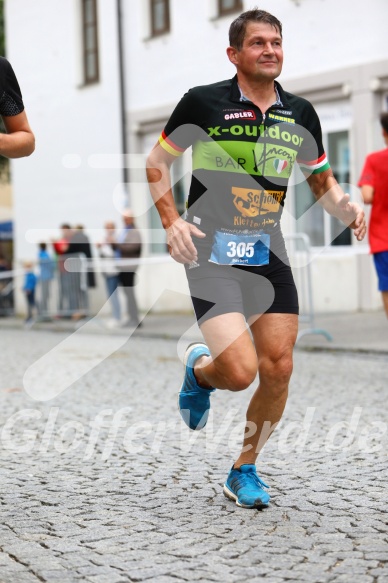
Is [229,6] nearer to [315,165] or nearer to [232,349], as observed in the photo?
[315,165]

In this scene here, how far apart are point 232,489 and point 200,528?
508 millimetres

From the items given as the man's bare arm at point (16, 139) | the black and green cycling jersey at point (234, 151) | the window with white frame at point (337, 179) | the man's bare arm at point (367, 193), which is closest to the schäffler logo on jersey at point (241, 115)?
the black and green cycling jersey at point (234, 151)

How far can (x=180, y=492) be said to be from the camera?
505 cm

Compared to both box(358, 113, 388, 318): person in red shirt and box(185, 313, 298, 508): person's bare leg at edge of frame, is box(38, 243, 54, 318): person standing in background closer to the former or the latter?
box(358, 113, 388, 318): person in red shirt

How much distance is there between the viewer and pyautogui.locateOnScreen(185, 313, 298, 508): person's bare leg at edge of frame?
4.68 metres

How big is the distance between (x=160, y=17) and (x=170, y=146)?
17.8 m

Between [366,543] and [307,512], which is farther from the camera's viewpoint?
[307,512]

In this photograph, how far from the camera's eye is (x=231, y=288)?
186 inches

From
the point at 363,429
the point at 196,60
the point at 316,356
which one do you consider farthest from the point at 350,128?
the point at 363,429

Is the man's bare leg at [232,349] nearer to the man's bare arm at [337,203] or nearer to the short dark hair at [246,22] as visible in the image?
the man's bare arm at [337,203]

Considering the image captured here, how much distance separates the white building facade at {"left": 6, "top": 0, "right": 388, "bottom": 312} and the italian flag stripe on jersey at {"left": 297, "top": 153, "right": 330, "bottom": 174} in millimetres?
11957

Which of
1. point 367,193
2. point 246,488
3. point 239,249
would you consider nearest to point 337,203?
point 239,249

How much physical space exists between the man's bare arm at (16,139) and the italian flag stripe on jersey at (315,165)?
1.20 meters

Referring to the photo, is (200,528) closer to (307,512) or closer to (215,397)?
(307,512)
